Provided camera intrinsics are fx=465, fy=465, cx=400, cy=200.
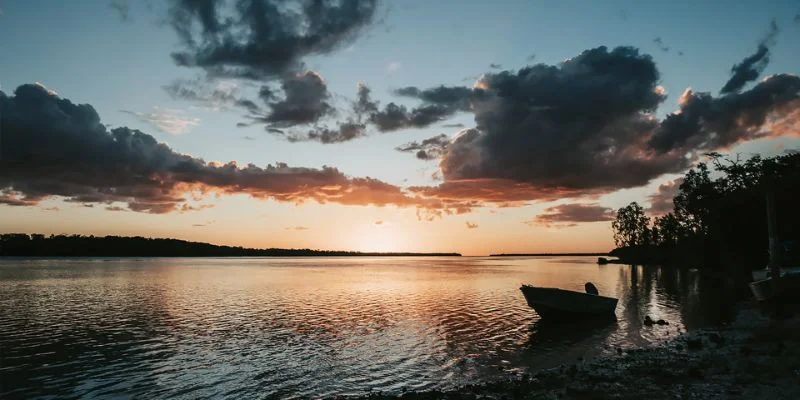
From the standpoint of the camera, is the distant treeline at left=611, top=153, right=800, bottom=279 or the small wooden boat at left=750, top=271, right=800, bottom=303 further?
the distant treeline at left=611, top=153, right=800, bottom=279

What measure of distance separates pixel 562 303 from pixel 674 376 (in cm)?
1921

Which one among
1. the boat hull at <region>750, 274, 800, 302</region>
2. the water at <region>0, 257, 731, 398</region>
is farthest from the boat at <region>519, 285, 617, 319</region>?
the boat hull at <region>750, 274, 800, 302</region>

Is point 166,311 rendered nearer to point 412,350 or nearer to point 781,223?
point 412,350

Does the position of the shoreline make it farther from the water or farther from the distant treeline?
the distant treeline

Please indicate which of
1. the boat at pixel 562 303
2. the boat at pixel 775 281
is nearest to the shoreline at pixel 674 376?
the boat at pixel 562 303

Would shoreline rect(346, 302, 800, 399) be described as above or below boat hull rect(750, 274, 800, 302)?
below

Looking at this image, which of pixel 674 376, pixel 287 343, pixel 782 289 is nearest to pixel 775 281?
pixel 782 289

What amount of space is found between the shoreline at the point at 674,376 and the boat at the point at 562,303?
454 inches

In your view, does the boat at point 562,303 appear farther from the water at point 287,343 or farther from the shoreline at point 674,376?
the shoreline at point 674,376

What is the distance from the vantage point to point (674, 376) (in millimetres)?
19250

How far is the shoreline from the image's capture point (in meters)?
16.8

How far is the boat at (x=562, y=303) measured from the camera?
38.3 m

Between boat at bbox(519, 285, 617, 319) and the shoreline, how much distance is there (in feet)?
37.9

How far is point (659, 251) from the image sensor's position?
176 metres
